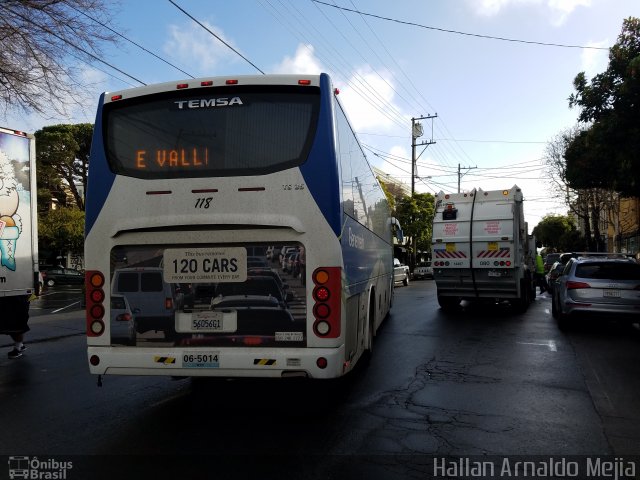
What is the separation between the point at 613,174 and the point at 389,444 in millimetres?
12076

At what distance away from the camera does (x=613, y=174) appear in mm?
13633

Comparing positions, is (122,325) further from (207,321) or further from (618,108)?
(618,108)

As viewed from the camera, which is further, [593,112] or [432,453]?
[593,112]

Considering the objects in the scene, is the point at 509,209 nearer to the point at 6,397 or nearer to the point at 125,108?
the point at 125,108

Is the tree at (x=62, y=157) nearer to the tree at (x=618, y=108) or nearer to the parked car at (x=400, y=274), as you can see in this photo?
the parked car at (x=400, y=274)

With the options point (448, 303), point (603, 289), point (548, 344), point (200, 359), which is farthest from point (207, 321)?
point (448, 303)

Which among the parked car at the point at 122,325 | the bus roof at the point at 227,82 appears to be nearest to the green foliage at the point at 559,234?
the bus roof at the point at 227,82

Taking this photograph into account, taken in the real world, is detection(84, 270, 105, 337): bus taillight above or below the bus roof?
below

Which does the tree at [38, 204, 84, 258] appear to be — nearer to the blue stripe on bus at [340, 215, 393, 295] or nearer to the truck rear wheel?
the truck rear wheel

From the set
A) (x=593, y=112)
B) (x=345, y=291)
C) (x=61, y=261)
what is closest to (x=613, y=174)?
(x=593, y=112)

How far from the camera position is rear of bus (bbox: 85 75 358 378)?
4902 millimetres

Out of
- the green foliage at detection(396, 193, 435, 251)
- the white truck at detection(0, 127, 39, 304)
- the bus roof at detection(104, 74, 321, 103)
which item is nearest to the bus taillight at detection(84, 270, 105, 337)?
the bus roof at detection(104, 74, 321, 103)

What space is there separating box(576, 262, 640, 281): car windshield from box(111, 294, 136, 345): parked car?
31.7 feet

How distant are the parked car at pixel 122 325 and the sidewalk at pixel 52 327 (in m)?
6.70
